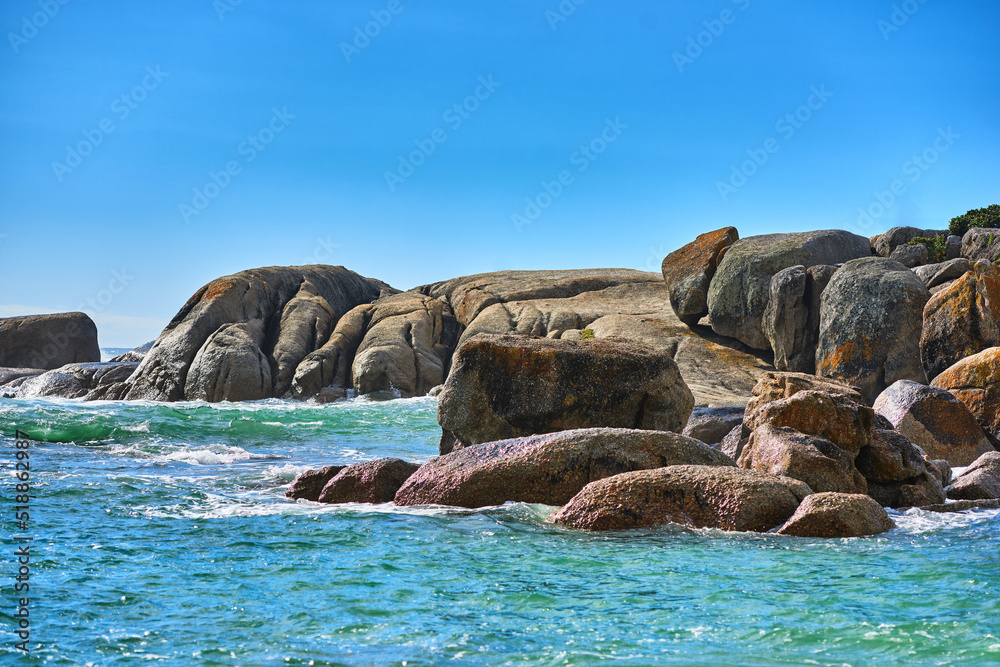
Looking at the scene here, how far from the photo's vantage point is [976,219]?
38.7 metres

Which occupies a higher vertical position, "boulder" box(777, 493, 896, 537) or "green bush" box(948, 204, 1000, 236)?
"green bush" box(948, 204, 1000, 236)

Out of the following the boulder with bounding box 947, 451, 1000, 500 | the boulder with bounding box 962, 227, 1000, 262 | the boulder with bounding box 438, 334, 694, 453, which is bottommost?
the boulder with bounding box 947, 451, 1000, 500

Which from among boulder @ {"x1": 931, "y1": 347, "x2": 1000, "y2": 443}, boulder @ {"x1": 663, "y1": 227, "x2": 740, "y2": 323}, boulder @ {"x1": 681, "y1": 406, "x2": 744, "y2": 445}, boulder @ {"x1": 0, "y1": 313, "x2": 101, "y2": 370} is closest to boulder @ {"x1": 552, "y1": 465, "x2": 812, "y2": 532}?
boulder @ {"x1": 681, "y1": 406, "x2": 744, "y2": 445}

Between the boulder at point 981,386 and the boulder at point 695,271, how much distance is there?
13.9 m

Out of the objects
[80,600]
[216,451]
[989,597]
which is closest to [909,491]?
[989,597]

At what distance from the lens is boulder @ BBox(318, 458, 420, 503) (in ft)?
34.7

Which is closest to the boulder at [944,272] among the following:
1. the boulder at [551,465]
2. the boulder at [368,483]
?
the boulder at [551,465]

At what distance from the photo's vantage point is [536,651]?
198 inches

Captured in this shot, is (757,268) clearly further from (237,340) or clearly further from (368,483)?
(368,483)

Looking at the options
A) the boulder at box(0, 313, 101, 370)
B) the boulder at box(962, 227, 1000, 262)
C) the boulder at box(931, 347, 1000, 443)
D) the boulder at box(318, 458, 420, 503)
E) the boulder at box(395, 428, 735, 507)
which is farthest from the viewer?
the boulder at box(0, 313, 101, 370)

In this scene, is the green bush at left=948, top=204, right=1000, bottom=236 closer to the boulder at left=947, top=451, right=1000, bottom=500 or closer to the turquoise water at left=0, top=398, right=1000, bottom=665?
the boulder at left=947, top=451, right=1000, bottom=500

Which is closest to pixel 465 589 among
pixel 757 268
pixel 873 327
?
pixel 873 327

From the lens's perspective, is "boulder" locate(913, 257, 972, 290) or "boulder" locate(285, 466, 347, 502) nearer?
"boulder" locate(285, 466, 347, 502)

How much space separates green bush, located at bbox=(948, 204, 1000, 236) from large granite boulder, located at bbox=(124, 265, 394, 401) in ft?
96.9
